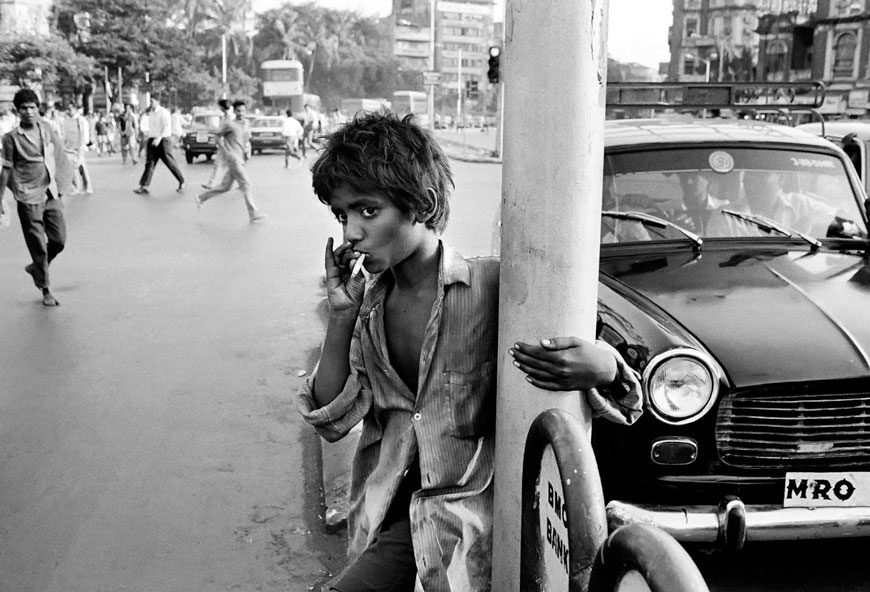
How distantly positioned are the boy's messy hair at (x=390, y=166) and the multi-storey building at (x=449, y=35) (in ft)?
456

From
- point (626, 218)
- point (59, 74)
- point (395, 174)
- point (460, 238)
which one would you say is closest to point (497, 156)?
point (460, 238)

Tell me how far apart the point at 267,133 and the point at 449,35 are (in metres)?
127

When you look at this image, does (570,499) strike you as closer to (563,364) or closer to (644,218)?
(563,364)

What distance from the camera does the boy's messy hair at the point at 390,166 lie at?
2039 millimetres

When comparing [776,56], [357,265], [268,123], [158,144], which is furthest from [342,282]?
[776,56]

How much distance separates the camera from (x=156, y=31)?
2247 inches

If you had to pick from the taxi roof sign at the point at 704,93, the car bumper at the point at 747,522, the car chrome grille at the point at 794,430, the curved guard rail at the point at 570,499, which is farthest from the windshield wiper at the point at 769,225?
the curved guard rail at the point at 570,499

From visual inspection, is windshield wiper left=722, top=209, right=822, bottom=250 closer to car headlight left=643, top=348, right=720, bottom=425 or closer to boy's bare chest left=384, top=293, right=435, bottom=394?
car headlight left=643, top=348, right=720, bottom=425

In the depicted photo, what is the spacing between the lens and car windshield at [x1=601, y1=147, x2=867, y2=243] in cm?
454

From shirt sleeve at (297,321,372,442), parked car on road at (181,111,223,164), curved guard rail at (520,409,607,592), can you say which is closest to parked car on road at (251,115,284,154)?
parked car on road at (181,111,223,164)

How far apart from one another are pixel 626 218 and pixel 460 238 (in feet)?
26.4

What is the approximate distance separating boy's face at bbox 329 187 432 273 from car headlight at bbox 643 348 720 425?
1435mm

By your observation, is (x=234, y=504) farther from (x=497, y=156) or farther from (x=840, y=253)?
(x=497, y=156)

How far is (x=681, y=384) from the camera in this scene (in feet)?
10.7
